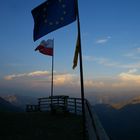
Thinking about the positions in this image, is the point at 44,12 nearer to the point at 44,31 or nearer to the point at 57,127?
the point at 44,31

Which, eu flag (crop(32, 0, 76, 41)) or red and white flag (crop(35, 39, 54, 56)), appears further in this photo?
red and white flag (crop(35, 39, 54, 56))

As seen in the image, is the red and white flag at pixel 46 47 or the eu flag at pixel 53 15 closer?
the eu flag at pixel 53 15

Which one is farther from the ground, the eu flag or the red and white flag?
the red and white flag

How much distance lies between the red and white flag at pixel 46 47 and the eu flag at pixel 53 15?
62.7 feet

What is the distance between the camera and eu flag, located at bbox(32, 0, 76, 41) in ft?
34.9

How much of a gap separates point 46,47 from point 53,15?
20325mm

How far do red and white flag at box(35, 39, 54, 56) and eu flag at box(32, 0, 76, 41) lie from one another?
62.7 feet

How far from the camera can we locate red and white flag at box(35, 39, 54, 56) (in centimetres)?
3035

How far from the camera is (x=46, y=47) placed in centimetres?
3103

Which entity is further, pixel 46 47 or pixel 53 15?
pixel 46 47

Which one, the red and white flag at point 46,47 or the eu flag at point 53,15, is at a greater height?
the red and white flag at point 46,47

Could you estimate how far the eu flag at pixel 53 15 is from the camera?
10641mm

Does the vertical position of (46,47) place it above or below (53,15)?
above

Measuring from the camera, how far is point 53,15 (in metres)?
10.8
